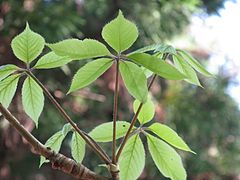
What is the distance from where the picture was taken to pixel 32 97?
0.29 meters

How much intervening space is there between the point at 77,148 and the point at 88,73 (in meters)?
0.07

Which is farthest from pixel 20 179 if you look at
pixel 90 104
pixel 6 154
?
pixel 90 104

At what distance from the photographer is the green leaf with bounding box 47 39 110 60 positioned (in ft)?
0.81

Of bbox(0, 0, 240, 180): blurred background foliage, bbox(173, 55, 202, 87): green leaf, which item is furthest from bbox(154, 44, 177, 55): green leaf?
bbox(0, 0, 240, 180): blurred background foliage

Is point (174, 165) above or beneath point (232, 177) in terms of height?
beneath

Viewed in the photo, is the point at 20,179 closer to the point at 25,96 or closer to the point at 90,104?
the point at 90,104

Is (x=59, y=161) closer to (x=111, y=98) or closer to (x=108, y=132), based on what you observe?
(x=108, y=132)

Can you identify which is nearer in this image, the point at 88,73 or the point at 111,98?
the point at 88,73

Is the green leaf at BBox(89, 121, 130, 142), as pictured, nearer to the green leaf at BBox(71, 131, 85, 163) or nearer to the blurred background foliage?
the green leaf at BBox(71, 131, 85, 163)

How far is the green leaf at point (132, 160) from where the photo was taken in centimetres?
29

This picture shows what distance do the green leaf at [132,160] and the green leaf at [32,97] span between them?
68 millimetres

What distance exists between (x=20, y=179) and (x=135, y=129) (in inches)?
51.5

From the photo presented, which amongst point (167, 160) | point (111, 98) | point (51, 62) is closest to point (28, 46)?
point (51, 62)

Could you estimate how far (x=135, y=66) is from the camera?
0.82 feet
